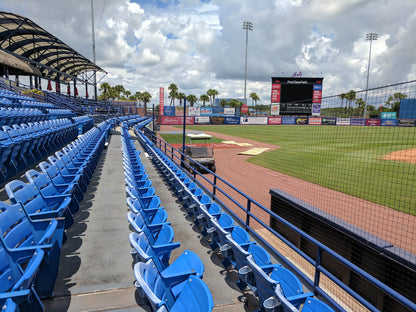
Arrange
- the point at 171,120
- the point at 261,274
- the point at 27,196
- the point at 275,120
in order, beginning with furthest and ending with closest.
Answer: the point at 275,120
the point at 171,120
the point at 27,196
the point at 261,274

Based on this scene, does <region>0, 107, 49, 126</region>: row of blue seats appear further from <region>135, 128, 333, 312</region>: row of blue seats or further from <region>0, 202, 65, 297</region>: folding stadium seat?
<region>135, 128, 333, 312</region>: row of blue seats

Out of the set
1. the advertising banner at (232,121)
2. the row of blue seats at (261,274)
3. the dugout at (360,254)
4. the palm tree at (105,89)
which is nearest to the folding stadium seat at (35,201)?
the row of blue seats at (261,274)

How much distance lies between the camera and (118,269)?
347 cm

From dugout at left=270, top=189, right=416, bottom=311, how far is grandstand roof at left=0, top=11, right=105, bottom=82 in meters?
23.0

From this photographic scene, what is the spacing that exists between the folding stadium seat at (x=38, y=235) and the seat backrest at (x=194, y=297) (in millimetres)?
1343

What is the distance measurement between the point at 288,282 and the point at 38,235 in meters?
2.87

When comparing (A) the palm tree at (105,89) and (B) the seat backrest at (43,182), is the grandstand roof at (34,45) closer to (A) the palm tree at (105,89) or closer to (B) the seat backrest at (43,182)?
(B) the seat backrest at (43,182)

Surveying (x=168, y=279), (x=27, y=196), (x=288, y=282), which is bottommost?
(x=288, y=282)

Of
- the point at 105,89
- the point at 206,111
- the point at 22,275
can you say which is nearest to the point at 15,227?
the point at 22,275

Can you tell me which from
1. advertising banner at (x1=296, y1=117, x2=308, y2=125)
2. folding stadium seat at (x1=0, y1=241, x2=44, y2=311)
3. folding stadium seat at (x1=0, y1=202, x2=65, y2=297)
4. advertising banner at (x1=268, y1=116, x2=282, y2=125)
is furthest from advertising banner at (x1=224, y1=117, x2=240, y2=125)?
folding stadium seat at (x1=0, y1=241, x2=44, y2=311)

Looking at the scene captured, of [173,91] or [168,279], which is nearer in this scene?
[168,279]

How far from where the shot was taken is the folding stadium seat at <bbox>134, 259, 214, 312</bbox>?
1861 millimetres

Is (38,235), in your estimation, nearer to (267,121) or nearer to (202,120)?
(202,120)

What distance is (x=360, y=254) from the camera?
181 inches
